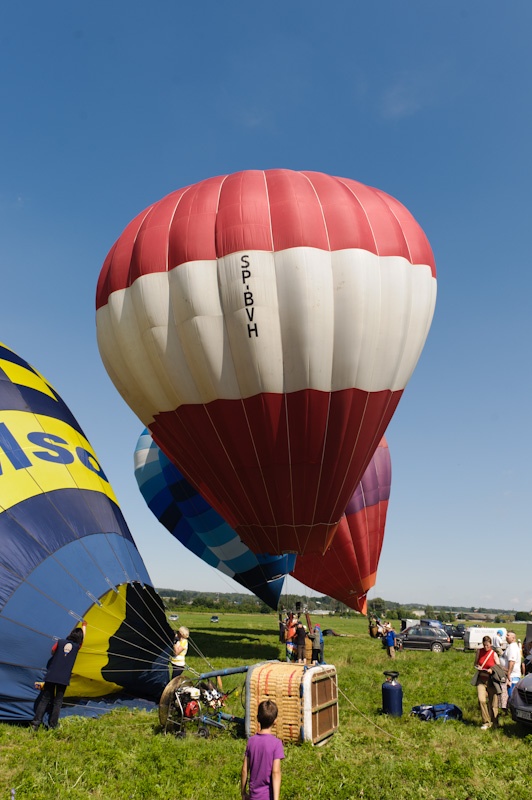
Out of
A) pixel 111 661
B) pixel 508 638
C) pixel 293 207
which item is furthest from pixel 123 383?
pixel 508 638

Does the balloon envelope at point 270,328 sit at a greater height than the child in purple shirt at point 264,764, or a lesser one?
greater

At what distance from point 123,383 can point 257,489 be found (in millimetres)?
3710

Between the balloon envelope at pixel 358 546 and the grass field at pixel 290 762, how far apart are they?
480 inches

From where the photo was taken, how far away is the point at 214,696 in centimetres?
814

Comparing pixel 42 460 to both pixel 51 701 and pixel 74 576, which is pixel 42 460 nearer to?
pixel 74 576

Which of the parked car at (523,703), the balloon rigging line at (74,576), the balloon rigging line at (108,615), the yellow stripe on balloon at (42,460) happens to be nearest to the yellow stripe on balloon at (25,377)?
the yellow stripe on balloon at (42,460)

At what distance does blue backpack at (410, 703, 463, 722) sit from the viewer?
8.95 meters

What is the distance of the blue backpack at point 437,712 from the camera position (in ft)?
29.4

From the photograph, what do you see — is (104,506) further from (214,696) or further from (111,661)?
(214,696)

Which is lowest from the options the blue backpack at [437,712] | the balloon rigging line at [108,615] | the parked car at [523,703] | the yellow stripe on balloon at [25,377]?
the blue backpack at [437,712]

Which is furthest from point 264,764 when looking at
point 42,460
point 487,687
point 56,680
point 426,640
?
point 426,640

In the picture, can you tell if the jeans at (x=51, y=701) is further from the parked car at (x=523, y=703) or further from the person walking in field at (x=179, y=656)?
the parked car at (x=523, y=703)

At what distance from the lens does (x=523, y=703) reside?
8102mm

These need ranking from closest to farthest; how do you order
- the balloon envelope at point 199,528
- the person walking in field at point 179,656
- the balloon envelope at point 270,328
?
the person walking in field at point 179,656
the balloon envelope at point 270,328
the balloon envelope at point 199,528
